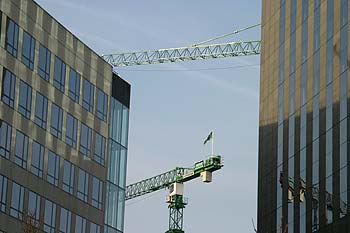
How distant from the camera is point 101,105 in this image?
88.4 meters

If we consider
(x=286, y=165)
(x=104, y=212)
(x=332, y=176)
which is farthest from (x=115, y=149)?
(x=332, y=176)

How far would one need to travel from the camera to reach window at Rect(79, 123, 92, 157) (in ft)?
278

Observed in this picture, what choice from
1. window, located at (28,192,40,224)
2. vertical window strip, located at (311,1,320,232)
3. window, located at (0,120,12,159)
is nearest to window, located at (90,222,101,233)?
window, located at (28,192,40,224)

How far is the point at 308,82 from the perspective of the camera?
8688cm

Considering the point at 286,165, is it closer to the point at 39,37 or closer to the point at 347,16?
the point at 347,16

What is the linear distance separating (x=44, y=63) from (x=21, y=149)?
7078mm

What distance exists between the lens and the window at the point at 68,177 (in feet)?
269

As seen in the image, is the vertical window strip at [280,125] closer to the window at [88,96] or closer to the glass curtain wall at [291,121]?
the glass curtain wall at [291,121]

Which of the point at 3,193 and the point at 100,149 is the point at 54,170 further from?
the point at 100,149

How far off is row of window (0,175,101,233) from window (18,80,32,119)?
5.11 metres

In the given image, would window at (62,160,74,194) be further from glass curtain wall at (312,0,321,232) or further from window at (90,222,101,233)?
glass curtain wall at (312,0,321,232)

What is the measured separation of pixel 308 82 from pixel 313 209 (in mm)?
10085

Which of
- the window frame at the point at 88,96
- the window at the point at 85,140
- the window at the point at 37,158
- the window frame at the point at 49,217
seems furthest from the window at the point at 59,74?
the window frame at the point at 49,217

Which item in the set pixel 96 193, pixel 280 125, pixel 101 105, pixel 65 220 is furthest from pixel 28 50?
pixel 280 125
